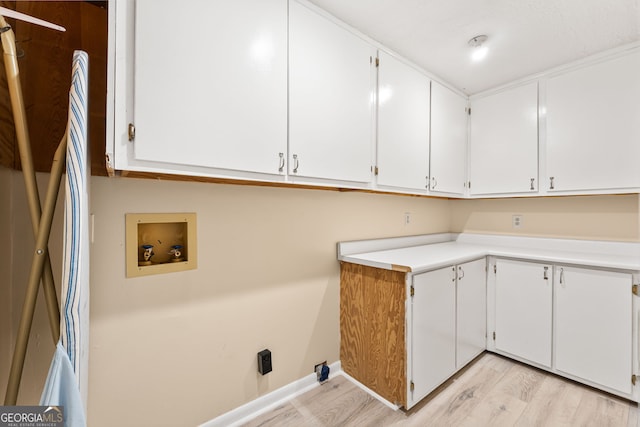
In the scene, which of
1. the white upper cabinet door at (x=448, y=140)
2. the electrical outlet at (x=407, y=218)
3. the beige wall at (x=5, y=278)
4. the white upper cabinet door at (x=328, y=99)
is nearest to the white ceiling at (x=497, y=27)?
the white upper cabinet door at (x=328, y=99)

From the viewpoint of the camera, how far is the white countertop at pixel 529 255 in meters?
1.74

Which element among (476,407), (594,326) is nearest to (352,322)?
(476,407)

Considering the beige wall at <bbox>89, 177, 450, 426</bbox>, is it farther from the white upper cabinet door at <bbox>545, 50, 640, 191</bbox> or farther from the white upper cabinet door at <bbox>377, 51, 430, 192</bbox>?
the white upper cabinet door at <bbox>545, 50, 640, 191</bbox>

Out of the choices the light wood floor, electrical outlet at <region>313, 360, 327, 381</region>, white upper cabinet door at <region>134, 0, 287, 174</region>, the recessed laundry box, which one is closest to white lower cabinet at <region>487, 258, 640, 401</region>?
the light wood floor

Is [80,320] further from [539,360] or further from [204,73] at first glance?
[539,360]

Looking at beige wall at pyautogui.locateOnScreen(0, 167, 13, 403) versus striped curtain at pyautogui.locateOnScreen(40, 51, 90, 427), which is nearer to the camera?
striped curtain at pyautogui.locateOnScreen(40, 51, 90, 427)

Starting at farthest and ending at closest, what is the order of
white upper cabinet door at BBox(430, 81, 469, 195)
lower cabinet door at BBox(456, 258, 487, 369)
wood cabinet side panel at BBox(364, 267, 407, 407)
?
white upper cabinet door at BBox(430, 81, 469, 195) < lower cabinet door at BBox(456, 258, 487, 369) < wood cabinet side panel at BBox(364, 267, 407, 407)

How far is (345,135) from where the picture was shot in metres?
1.61

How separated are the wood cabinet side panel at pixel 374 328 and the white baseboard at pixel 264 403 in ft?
0.89

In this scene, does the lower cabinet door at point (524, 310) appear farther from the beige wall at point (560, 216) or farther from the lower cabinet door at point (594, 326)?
the beige wall at point (560, 216)

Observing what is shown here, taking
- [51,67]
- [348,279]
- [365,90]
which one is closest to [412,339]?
[348,279]

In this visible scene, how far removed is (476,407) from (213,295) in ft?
5.35

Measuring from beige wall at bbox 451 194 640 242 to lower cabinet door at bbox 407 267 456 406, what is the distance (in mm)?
1152

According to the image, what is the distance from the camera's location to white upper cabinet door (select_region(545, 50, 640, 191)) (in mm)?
1865
